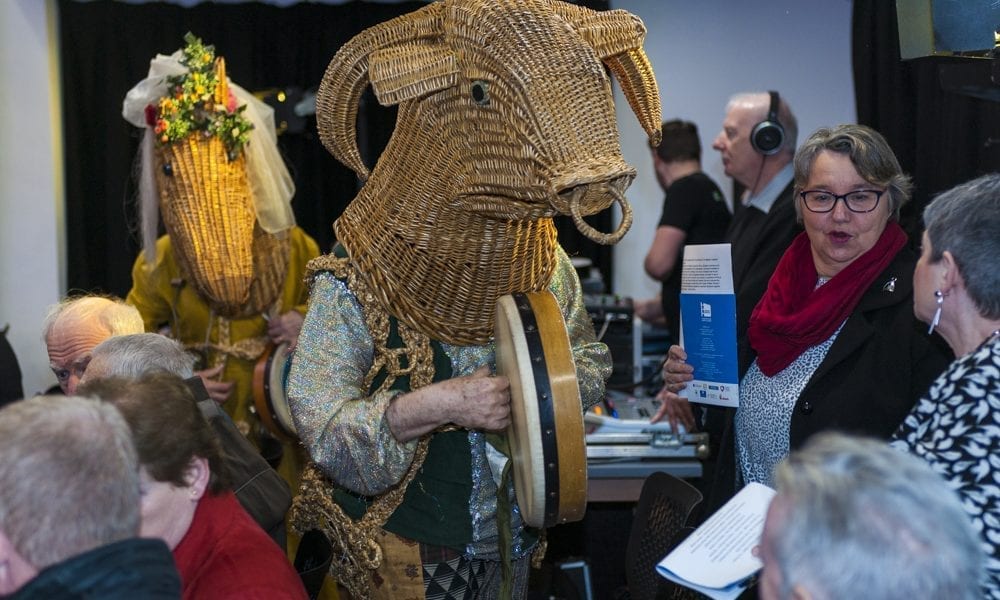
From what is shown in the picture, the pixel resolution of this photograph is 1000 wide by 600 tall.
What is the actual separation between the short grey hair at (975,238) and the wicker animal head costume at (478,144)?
2.01 feet

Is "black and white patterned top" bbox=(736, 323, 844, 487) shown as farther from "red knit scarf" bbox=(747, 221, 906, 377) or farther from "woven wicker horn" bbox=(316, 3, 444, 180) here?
"woven wicker horn" bbox=(316, 3, 444, 180)

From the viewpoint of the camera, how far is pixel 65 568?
57.0 inches

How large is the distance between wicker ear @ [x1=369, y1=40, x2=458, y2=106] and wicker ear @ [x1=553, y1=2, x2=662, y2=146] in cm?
25

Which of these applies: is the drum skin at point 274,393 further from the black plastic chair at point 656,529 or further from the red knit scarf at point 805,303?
the red knit scarf at point 805,303

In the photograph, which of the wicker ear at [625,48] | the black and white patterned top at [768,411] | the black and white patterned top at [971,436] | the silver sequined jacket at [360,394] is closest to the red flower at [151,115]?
the silver sequined jacket at [360,394]

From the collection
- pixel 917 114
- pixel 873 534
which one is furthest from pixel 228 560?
pixel 917 114

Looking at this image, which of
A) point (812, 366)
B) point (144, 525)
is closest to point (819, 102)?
point (812, 366)

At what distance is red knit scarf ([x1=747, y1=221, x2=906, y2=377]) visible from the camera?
2672mm

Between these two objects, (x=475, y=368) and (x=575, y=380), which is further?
(x=475, y=368)

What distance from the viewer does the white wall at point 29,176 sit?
19.9ft

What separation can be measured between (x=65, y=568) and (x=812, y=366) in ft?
6.16

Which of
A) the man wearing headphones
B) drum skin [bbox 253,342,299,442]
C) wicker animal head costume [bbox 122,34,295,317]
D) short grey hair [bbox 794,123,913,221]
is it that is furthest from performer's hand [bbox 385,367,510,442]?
wicker animal head costume [bbox 122,34,295,317]

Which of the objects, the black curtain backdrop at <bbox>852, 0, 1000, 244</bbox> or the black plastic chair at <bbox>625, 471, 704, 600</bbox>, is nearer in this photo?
the black plastic chair at <bbox>625, 471, 704, 600</bbox>

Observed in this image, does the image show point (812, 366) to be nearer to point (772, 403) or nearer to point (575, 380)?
point (772, 403)
